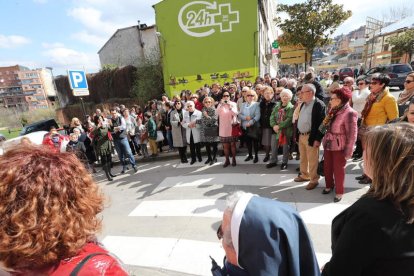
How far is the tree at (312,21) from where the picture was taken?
15.9 metres

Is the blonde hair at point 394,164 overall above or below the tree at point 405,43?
below

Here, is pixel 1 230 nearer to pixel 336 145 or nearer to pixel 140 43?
pixel 336 145

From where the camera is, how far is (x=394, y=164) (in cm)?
128

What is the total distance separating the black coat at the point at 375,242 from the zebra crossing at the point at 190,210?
1.89 meters

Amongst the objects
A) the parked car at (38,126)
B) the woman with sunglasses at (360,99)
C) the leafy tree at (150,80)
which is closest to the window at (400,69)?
the woman with sunglasses at (360,99)

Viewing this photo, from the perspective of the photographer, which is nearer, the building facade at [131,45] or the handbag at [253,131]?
the handbag at [253,131]

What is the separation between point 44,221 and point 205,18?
51.5 feet

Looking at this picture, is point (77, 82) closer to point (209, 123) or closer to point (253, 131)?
point (209, 123)

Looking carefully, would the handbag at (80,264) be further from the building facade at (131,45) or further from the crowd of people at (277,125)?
the building facade at (131,45)

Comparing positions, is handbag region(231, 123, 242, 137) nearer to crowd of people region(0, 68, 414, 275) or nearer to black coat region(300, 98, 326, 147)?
black coat region(300, 98, 326, 147)

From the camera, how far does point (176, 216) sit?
4.38 metres

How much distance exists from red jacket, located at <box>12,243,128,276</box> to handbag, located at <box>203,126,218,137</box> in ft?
18.3

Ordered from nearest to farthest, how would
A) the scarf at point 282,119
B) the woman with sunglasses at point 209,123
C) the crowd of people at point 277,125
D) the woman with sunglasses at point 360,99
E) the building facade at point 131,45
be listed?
the crowd of people at point 277,125 → the scarf at point 282,119 → the woman with sunglasses at point 360,99 → the woman with sunglasses at point 209,123 → the building facade at point 131,45

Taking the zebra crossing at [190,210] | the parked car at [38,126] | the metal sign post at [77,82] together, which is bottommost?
the zebra crossing at [190,210]
